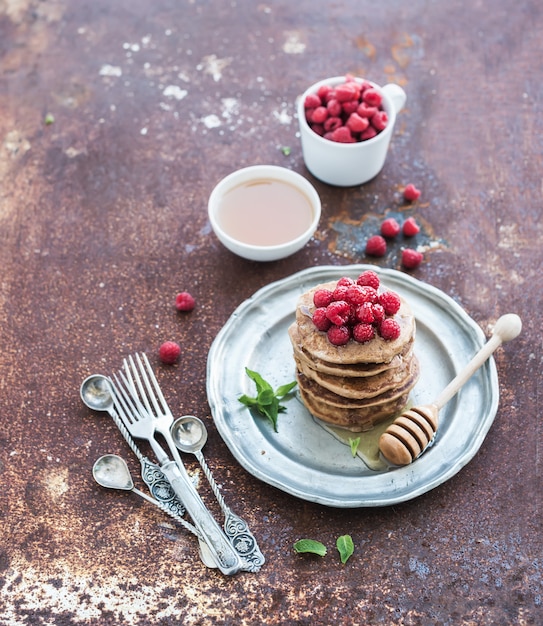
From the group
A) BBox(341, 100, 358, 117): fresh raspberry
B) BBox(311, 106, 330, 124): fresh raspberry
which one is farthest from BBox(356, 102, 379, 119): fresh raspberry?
BBox(311, 106, 330, 124): fresh raspberry

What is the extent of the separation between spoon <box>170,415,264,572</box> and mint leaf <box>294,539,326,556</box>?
0.36ft

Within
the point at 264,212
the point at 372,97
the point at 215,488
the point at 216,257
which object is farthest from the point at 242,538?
the point at 372,97

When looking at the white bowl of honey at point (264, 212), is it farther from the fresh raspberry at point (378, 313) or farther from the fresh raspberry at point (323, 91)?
the fresh raspberry at point (378, 313)

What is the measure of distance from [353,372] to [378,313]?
180 millimetres

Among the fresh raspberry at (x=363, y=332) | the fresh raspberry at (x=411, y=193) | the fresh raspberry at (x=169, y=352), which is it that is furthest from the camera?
the fresh raspberry at (x=411, y=193)

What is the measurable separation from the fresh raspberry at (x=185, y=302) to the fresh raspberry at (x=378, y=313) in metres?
0.77

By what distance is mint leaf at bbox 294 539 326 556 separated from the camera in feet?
6.59

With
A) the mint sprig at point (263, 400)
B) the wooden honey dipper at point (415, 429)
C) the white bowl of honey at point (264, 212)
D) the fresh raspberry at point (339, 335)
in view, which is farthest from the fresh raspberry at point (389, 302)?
the white bowl of honey at point (264, 212)

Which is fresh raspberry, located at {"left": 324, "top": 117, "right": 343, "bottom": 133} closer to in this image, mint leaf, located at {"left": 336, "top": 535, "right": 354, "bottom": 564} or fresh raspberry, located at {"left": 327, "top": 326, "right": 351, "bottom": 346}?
fresh raspberry, located at {"left": 327, "top": 326, "right": 351, "bottom": 346}

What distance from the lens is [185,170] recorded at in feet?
9.43

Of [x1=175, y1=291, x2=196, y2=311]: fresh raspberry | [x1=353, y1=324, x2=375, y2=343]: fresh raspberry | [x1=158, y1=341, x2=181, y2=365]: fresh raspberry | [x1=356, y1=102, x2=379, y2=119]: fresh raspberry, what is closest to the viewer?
[x1=353, y1=324, x2=375, y2=343]: fresh raspberry

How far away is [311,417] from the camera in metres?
2.24

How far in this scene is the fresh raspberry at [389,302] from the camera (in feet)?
6.56

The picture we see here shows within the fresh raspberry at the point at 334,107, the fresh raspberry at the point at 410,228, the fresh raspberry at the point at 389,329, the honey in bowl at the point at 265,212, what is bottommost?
the fresh raspberry at the point at 410,228
